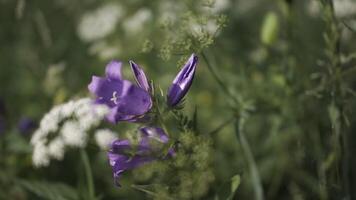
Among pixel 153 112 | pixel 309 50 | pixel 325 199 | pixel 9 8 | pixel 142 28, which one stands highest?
pixel 9 8

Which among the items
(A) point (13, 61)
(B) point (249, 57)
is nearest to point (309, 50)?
(B) point (249, 57)

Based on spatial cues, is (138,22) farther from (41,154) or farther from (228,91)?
(41,154)

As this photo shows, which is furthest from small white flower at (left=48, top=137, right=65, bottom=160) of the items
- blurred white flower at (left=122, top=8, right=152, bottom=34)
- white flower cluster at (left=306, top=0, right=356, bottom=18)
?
white flower cluster at (left=306, top=0, right=356, bottom=18)

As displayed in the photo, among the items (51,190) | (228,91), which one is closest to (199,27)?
(228,91)

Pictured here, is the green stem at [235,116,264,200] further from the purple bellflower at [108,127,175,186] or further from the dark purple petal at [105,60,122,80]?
the dark purple petal at [105,60,122,80]

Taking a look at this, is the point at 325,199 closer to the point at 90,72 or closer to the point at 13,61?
the point at 90,72
